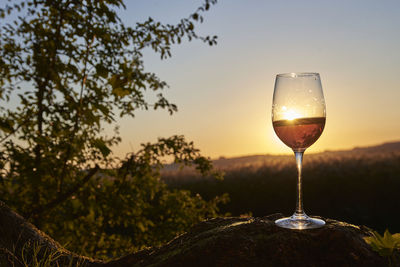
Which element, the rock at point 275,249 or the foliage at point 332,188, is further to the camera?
the foliage at point 332,188

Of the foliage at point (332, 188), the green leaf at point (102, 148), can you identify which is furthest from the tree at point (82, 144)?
the foliage at point (332, 188)

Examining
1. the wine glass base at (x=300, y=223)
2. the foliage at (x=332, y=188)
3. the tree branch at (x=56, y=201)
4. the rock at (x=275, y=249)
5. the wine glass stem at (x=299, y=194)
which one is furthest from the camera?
the foliage at (x=332, y=188)

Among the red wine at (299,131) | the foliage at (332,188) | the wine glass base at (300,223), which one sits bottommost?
the foliage at (332,188)

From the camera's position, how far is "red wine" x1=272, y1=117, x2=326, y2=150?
199cm

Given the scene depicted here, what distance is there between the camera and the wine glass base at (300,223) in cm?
169

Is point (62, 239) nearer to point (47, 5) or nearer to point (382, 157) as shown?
point (47, 5)

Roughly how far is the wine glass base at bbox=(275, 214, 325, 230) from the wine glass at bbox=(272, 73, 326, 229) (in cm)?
8

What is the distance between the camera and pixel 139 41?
396cm

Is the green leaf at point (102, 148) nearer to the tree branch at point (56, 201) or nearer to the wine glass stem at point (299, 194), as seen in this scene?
the tree branch at point (56, 201)

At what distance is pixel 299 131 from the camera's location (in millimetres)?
1996

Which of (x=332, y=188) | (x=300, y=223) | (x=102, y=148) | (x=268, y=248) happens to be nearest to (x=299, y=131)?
(x=300, y=223)

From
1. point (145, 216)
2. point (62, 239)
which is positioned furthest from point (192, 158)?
point (62, 239)

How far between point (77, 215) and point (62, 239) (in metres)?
0.29

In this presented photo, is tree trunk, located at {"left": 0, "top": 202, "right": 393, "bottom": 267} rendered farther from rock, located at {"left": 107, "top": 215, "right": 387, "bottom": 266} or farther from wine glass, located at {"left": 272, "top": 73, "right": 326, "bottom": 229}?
wine glass, located at {"left": 272, "top": 73, "right": 326, "bottom": 229}
